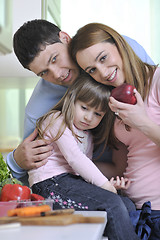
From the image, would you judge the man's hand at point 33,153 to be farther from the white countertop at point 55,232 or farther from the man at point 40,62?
the white countertop at point 55,232

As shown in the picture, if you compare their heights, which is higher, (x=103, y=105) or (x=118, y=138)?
(x=103, y=105)

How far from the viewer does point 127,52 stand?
1414mm

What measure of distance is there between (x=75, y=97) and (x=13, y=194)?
607mm

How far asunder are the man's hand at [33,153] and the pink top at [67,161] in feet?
0.09

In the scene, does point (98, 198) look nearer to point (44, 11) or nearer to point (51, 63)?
point (51, 63)

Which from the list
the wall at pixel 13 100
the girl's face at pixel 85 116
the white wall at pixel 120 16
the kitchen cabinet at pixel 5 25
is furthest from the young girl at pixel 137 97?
the wall at pixel 13 100

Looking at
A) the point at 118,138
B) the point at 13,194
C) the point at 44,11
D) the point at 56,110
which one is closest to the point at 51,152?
the point at 56,110

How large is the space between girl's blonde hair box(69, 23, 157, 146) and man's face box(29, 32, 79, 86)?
0.25 ft

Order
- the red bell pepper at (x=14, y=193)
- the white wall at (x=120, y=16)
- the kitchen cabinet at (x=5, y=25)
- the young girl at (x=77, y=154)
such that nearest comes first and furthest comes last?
the kitchen cabinet at (x=5, y=25) < the red bell pepper at (x=14, y=193) < the young girl at (x=77, y=154) < the white wall at (x=120, y=16)

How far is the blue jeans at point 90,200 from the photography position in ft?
3.87

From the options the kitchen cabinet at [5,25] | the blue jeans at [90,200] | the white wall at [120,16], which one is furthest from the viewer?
the white wall at [120,16]

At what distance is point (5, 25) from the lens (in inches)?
23.8

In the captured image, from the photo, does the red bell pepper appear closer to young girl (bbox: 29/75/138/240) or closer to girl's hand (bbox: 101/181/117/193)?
young girl (bbox: 29/75/138/240)

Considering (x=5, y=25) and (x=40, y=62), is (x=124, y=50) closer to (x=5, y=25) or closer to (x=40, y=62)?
(x=40, y=62)
